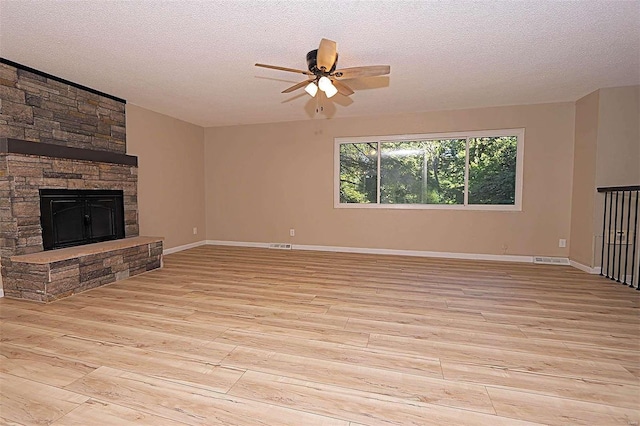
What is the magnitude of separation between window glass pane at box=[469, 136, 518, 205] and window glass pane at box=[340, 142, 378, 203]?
163 centimetres

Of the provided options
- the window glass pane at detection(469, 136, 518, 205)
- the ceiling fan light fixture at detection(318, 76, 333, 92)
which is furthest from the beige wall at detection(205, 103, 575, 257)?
the ceiling fan light fixture at detection(318, 76, 333, 92)

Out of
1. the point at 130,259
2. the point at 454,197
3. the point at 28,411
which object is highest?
the point at 454,197

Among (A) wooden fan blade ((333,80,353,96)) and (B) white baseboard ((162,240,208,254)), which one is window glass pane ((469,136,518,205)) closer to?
(A) wooden fan blade ((333,80,353,96))

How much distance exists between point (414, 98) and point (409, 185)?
5.13 feet

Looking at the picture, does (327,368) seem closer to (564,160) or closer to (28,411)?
(28,411)

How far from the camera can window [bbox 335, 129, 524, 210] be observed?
496 cm

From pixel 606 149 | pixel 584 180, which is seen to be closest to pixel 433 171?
pixel 584 180

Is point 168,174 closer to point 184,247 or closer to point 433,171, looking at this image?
point 184,247

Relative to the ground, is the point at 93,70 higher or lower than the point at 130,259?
higher

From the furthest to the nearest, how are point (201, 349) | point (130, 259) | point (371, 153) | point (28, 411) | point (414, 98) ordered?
point (371, 153) < point (414, 98) < point (130, 259) < point (201, 349) < point (28, 411)

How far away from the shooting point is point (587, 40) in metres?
2.72

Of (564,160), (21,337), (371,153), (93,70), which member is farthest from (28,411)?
(564,160)

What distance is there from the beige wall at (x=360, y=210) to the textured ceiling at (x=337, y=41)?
73 cm

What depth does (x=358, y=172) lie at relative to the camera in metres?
5.68
